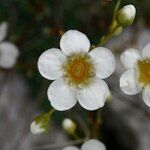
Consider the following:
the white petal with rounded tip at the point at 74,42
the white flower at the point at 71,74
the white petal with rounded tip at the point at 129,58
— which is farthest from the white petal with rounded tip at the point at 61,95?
the white petal with rounded tip at the point at 129,58

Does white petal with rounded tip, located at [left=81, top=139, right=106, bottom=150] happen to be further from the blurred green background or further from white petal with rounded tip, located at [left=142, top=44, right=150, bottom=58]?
the blurred green background

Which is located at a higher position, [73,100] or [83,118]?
[73,100]

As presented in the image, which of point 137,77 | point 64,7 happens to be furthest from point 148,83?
point 64,7

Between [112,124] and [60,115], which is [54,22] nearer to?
[60,115]

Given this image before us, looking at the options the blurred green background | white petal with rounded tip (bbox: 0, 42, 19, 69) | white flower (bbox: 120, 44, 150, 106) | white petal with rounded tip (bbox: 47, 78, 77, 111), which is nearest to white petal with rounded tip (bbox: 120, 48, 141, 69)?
white flower (bbox: 120, 44, 150, 106)

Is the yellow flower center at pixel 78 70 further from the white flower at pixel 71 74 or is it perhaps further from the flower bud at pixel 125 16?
the flower bud at pixel 125 16

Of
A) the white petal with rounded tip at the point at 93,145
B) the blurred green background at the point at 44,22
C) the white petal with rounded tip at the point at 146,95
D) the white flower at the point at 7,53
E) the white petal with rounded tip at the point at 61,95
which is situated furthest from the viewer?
the blurred green background at the point at 44,22
